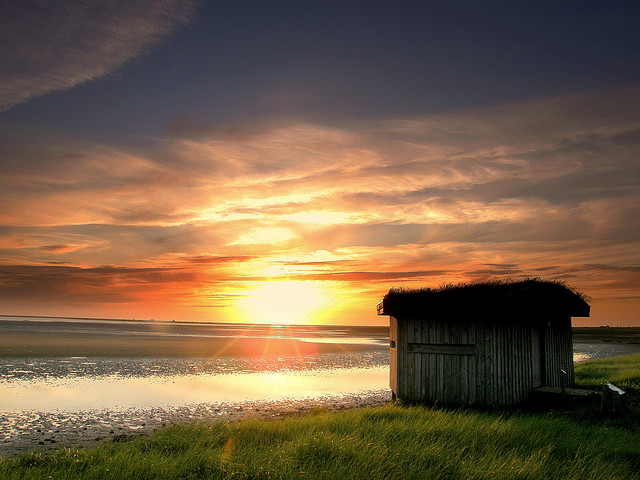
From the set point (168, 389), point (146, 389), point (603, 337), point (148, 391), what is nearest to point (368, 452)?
point (148, 391)

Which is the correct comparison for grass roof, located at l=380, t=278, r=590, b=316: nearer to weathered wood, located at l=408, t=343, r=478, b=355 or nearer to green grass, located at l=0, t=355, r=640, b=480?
weathered wood, located at l=408, t=343, r=478, b=355

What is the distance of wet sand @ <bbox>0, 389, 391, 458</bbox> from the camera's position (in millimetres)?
11766

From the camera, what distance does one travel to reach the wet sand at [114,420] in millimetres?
11766

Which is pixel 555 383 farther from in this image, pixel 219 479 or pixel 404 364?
pixel 219 479

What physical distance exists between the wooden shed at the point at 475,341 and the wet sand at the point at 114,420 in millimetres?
3235

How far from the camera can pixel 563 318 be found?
17.1 metres

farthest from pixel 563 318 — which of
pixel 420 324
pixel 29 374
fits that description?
pixel 29 374

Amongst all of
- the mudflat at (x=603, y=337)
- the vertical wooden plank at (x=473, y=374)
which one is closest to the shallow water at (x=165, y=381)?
the vertical wooden plank at (x=473, y=374)

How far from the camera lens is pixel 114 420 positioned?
14352mm

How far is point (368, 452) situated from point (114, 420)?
28.8ft

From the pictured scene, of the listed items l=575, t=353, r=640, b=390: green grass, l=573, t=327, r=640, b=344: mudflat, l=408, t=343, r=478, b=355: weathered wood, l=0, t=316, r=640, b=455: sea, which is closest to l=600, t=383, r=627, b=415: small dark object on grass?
l=408, t=343, r=478, b=355: weathered wood

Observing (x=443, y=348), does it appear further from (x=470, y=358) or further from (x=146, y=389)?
(x=146, y=389)

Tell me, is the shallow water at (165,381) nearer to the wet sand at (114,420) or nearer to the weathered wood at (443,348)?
the wet sand at (114,420)

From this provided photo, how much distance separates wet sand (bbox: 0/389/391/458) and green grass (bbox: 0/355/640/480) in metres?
1.76
